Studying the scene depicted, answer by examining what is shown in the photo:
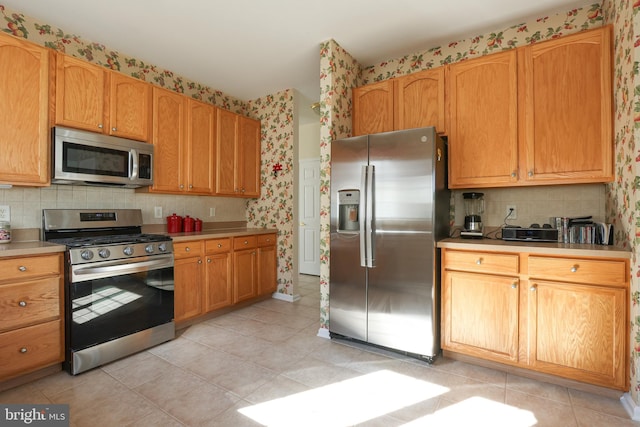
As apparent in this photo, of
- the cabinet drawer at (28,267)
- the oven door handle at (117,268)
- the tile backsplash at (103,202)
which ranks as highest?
the tile backsplash at (103,202)

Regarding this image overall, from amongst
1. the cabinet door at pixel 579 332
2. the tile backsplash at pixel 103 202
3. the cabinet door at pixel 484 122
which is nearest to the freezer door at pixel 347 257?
the cabinet door at pixel 484 122

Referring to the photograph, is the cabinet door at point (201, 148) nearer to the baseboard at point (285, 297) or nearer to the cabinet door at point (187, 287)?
the cabinet door at point (187, 287)

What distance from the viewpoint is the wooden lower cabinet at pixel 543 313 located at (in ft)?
5.82

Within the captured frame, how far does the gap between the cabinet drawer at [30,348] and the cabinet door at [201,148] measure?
166 cm

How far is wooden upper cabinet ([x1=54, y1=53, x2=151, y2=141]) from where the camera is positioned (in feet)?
7.59

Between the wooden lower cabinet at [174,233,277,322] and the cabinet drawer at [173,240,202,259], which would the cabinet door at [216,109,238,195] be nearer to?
the wooden lower cabinet at [174,233,277,322]

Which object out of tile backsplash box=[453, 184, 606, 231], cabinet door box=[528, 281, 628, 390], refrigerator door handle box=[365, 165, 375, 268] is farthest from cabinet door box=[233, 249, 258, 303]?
cabinet door box=[528, 281, 628, 390]

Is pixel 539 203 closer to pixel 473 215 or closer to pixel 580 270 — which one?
pixel 473 215

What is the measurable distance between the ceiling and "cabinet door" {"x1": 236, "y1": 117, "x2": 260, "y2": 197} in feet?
2.65

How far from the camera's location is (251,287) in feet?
11.7

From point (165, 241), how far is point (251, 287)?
1.27 meters

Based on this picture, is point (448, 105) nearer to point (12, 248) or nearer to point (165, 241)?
point (165, 241)

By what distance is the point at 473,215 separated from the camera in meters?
2.53

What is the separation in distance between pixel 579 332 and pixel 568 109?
1493 millimetres
